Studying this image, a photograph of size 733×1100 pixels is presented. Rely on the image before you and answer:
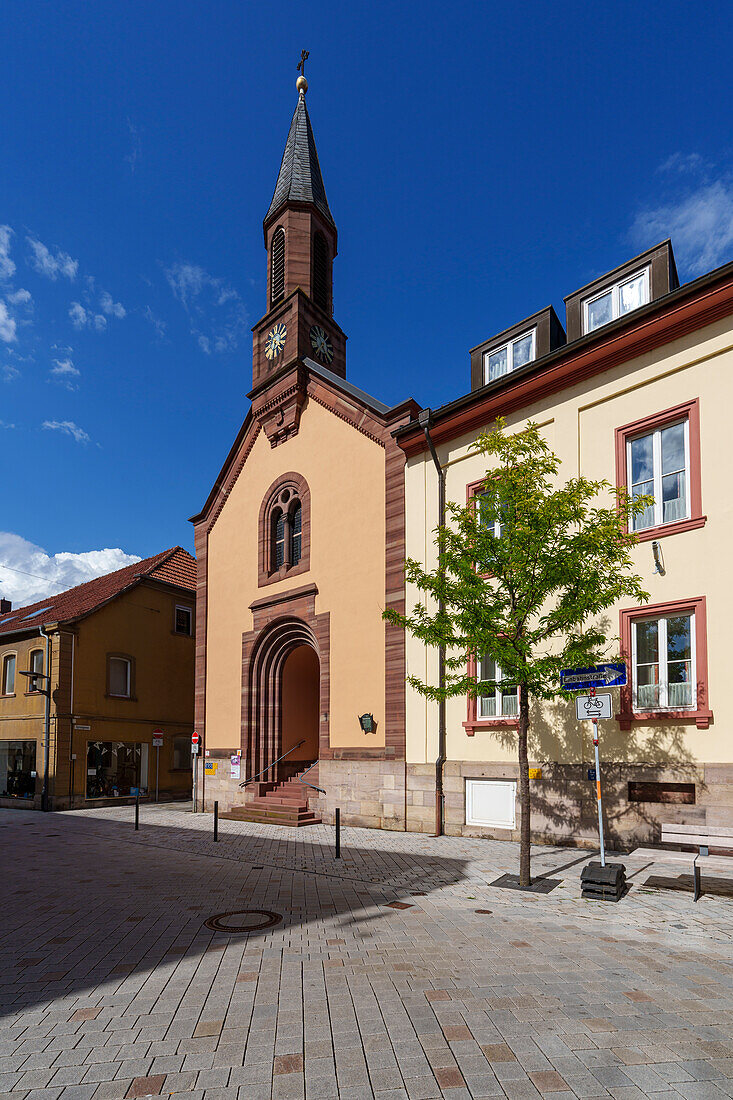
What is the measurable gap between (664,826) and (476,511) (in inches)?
212

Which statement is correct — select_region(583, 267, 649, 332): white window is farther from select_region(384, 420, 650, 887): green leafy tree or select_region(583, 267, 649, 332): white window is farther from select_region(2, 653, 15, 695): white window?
select_region(2, 653, 15, 695): white window

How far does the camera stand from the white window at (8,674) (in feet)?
89.6

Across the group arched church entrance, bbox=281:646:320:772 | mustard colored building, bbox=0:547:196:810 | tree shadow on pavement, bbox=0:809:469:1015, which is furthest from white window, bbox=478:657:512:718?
mustard colored building, bbox=0:547:196:810

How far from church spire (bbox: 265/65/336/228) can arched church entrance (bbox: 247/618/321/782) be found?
14970 mm

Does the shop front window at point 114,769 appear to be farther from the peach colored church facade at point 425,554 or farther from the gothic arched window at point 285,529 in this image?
the gothic arched window at point 285,529

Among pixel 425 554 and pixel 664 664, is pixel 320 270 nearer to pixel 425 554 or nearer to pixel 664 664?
pixel 425 554

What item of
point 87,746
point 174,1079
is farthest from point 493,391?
point 87,746

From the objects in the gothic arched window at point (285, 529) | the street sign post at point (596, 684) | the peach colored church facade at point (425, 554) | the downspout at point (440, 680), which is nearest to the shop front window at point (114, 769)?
the peach colored church facade at point (425, 554)

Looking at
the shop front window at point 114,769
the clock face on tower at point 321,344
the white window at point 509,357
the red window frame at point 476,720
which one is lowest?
the shop front window at point 114,769

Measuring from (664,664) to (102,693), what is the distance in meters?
21.1

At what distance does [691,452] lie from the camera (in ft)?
Result: 41.1

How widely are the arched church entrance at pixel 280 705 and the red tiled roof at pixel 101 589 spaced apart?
8.20m

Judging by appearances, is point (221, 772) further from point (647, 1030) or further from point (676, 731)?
point (647, 1030)

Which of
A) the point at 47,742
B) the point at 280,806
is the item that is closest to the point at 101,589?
the point at 47,742
